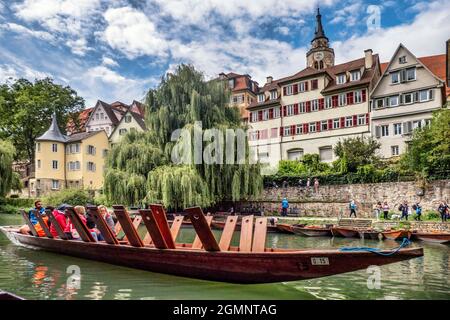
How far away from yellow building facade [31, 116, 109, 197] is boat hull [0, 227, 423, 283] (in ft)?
114

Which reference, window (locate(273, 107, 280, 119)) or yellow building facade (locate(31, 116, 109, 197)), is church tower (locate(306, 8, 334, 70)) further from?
yellow building facade (locate(31, 116, 109, 197))

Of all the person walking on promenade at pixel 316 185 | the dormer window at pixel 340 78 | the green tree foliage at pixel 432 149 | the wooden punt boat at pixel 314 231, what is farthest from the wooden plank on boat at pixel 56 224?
the dormer window at pixel 340 78

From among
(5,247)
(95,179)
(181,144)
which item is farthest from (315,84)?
(5,247)

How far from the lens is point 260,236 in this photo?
707 cm

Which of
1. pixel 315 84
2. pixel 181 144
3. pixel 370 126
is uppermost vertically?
pixel 315 84

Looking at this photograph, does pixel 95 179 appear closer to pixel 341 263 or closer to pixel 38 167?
pixel 38 167

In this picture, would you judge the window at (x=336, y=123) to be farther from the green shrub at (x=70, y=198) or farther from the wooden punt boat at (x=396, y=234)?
the green shrub at (x=70, y=198)

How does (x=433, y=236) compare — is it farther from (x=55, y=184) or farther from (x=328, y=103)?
(x=55, y=184)

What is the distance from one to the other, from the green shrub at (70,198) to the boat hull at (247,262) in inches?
915

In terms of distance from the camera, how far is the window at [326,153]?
34.5 metres

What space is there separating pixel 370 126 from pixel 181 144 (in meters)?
18.3

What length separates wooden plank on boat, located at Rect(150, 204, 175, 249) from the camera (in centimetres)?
716

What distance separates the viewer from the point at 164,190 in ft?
66.6

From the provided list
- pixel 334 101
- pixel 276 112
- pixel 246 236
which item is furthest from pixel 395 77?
pixel 246 236
